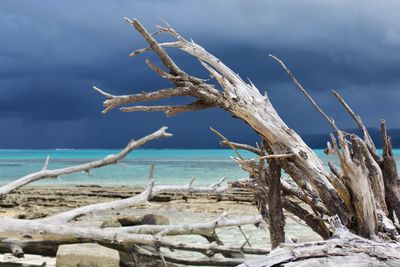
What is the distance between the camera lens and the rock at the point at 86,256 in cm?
753

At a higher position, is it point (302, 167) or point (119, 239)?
point (302, 167)

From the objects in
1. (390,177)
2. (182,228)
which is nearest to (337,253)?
(390,177)

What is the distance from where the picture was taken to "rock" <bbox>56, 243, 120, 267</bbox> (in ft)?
24.7

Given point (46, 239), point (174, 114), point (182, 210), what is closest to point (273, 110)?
point (174, 114)

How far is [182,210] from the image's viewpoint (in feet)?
61.0

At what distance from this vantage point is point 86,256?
24.9 ft

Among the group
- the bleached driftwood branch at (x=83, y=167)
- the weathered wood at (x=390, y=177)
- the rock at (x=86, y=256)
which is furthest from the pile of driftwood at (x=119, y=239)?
the weathered wood at (x=390, y=177)

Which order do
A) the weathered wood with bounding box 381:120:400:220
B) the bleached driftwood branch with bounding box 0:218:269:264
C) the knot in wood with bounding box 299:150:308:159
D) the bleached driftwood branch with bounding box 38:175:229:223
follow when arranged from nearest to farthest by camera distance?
the knot in wood with bounding box 299:150:308:159, the weathered wood with bounding box 381:120:400:220, the bleached driftwood branch with bounding box 0:218:269:264, the bleached driftwood branch with bounding box 38:175:229:223

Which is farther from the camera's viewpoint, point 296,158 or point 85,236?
point 85,236

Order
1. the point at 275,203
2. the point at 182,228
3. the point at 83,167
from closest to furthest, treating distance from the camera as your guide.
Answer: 1. the point at 275,203
2. the point at 182,228
3. the point at 83,167

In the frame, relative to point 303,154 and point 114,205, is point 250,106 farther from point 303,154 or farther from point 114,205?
point 114,205

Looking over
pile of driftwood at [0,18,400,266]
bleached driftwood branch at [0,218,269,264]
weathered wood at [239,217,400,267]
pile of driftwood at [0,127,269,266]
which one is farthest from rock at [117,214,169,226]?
weathered wood at [239,217,400,267]

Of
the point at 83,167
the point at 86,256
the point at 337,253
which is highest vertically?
the point at 83,167

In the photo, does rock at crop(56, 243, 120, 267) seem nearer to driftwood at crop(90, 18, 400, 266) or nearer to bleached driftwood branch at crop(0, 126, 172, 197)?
bleached driftwood branch at crop(0, 126, 172, 197)
